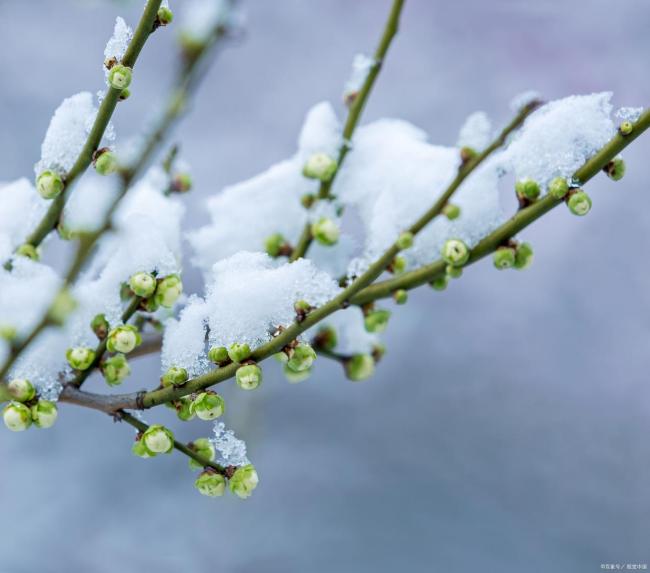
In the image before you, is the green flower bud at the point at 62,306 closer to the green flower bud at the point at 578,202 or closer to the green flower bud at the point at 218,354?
Answer: the green flower bud at the point at 218,354

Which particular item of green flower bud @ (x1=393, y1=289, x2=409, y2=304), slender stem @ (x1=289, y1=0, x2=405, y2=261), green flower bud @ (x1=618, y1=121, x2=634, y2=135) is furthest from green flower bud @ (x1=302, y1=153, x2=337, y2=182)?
green flower bud @ (x1=618, y1=121, x2=634, y2=135)

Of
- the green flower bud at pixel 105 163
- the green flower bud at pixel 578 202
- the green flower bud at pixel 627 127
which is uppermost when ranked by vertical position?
the green flower bud at pixel 105 163

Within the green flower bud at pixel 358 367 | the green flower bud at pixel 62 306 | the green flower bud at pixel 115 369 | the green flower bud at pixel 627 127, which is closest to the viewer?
the green flower bud at pixel 62 306

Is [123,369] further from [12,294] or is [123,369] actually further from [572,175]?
[572,175]

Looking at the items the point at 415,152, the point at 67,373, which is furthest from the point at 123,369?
the point at 415,152

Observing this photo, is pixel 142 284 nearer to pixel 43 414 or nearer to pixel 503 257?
pixel 43 414

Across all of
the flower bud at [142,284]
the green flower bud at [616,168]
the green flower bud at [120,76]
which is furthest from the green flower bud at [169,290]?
the green flower bud at [616,168]
